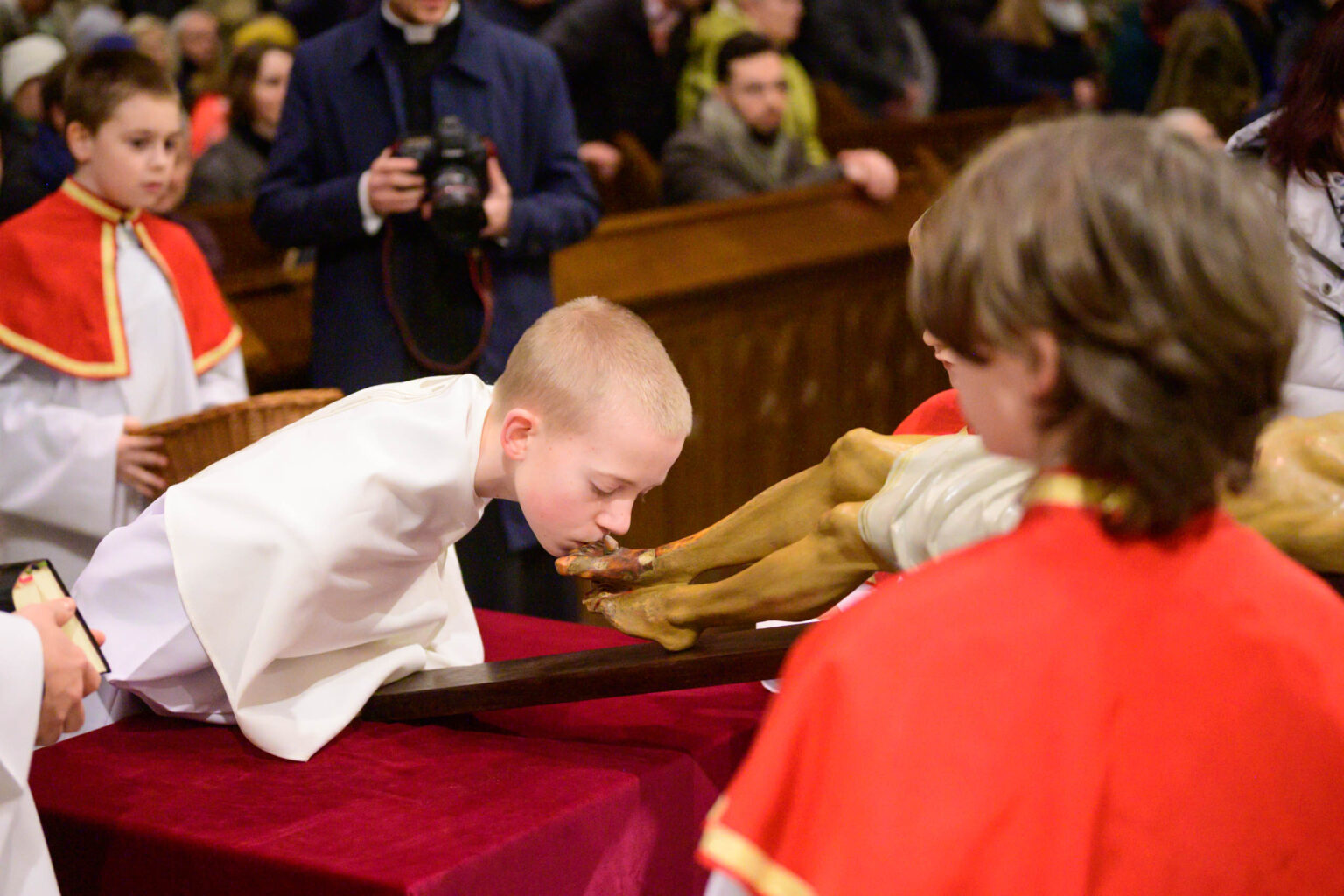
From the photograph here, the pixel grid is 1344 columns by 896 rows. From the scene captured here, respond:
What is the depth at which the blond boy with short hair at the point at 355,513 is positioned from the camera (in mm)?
2043

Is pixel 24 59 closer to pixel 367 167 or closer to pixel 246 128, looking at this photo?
pixel 246 128

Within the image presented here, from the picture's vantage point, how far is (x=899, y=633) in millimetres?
1136

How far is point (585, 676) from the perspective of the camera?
6.54 ft

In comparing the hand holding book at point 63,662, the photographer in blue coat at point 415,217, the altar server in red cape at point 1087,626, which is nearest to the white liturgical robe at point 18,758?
the hand holding book at point 63,662

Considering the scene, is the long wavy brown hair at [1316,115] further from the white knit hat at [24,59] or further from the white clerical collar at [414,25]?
the white knit hat at [24,59]

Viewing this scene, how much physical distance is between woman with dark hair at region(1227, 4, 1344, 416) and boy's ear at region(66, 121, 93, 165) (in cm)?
245

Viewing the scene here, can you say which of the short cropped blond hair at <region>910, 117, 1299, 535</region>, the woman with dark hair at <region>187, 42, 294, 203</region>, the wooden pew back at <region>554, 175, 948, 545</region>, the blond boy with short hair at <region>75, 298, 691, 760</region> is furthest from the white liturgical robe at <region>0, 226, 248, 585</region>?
the short cropped blond hair at <region>910, 117, 1299, 535</region>

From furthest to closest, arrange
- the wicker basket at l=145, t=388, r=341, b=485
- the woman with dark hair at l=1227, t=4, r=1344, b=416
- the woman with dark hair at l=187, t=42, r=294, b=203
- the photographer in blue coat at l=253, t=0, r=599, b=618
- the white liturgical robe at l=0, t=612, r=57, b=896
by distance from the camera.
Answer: the woman with dark hair at l=187, t=42, r=294, b=203 < the photographer in blue coat at l=253, t=0, r=599, b=618 < the wicker basket at l=145, t=388, r=341, b=485 < the woman with dark hair at l=1227, t=4, r=1344, b=416 < the white liturgical robe at l=0, t=612, r=57, b=896

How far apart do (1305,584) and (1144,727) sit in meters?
0.19

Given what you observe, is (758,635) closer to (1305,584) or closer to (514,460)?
(514,460)

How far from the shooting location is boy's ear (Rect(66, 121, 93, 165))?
323cm

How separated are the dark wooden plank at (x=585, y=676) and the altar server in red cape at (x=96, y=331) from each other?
111 centimetres

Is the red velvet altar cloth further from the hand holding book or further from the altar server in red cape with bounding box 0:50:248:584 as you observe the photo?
the altar server in red cape with bounding box 0:50:248:584

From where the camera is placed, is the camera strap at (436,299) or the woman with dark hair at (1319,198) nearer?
the woman with dark hair at (1319,198)
